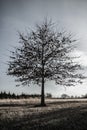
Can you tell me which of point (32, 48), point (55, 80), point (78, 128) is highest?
point (32, 48)

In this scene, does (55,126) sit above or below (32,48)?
below

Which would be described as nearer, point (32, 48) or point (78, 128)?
point (78, 128)

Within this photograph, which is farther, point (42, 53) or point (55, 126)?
point (42, 53)

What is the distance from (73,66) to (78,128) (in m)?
17.5

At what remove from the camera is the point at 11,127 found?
30.3 ft

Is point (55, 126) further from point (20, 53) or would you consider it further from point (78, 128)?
point (20, 53)

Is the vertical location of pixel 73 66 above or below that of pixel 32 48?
below

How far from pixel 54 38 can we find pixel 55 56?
2203 mm

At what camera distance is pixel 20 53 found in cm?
2586

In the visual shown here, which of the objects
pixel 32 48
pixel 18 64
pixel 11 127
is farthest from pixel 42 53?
pixel 11 127

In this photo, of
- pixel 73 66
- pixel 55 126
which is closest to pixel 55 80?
pixel 73 66

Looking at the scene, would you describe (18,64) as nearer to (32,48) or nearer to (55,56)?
(32,48)

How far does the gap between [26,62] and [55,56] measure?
3.25m

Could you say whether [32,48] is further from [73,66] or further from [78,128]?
[78,128]
